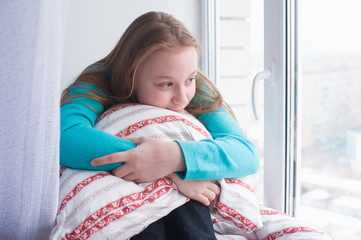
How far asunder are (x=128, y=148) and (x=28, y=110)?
0.96 ft

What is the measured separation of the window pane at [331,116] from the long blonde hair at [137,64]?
287mm

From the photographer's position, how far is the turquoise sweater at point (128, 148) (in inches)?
31.3

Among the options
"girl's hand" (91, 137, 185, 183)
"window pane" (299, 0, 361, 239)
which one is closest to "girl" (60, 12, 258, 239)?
"girl's hand" (91, 137, 185, 183)

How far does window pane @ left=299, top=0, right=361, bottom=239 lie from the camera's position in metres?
0.90

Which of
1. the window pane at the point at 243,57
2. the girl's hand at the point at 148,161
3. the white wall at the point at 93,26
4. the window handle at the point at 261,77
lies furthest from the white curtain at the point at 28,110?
the white wall at the point at 93,26

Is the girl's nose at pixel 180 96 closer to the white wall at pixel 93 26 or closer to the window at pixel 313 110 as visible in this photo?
the window at pixel 313 110

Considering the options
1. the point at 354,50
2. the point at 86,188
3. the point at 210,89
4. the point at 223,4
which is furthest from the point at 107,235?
the point at 223,4

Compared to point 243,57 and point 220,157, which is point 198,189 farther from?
point 243,57

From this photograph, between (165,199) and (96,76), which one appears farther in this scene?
(96,76)

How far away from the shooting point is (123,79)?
3.29 feet

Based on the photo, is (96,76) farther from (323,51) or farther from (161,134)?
(323,51)

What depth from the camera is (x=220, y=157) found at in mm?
836

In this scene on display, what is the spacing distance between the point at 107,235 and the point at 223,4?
120 centimetres

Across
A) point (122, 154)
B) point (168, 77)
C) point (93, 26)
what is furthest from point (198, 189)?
point (93, 26)
